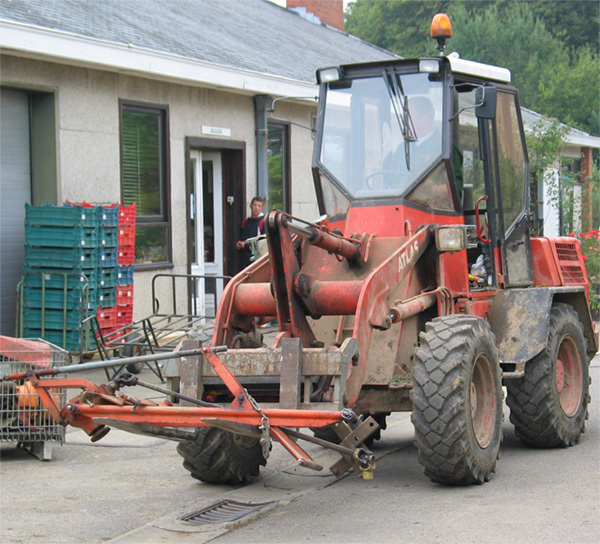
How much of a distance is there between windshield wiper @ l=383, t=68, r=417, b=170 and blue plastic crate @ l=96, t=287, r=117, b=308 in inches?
213

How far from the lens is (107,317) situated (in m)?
12.3

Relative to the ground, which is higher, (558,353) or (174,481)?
(558,353)

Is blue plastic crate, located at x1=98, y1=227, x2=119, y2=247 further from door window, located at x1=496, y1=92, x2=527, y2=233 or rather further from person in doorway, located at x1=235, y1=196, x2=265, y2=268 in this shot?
door window, located at x1=496, y1=92, x2=527, y2=233

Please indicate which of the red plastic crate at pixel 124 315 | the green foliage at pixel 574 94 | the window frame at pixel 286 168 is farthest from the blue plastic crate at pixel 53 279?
the green foliage at pixel 574 94

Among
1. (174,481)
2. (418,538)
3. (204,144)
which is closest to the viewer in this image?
(418,538)

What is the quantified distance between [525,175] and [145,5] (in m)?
9.97

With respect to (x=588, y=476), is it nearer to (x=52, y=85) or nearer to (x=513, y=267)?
(x=513, y=267)

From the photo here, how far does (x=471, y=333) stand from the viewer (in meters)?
6.76

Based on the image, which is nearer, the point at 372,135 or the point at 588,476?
the point at 588,476

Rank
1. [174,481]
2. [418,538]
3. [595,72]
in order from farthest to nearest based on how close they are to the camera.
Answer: [595,72] < [174,481] < [418,538]

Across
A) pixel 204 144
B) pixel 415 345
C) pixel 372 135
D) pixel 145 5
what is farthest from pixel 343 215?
pixel 145 5

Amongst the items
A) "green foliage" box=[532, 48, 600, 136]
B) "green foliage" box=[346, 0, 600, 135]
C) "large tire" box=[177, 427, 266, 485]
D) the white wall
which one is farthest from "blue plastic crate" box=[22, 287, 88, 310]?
"green foliage" box=[532, 48, 600, 136]

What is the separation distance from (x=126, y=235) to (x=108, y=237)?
0.37m

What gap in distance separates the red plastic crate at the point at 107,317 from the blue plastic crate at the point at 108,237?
78 centimetres
